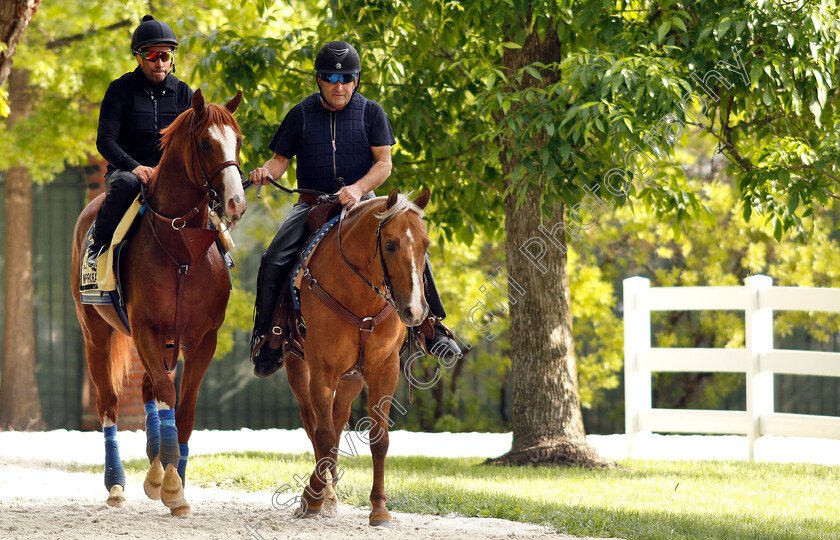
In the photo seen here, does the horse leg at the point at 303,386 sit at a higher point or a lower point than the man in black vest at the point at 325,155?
lower

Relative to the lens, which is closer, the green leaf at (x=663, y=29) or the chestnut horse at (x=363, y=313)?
the chestnut horse at (x=363, y=313)

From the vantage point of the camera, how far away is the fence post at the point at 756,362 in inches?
356

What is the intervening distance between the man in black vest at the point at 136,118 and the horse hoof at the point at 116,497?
1531 mm

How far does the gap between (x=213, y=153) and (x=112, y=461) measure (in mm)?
2422

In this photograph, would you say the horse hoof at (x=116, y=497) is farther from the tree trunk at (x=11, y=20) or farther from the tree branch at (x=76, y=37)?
the tree branch at (x=76, y=37)

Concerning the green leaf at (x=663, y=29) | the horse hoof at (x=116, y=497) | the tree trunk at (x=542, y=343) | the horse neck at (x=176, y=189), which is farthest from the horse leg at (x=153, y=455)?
the green leaf at (x=663, y=29)

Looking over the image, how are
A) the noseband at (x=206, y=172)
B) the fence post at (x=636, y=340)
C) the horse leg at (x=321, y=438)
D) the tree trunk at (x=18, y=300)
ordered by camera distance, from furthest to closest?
the tree trunk at (x=18, y=300)
the fence post at (x=636, y=340)
the horse leg at (x=321, y=438)
the noseband at (x=206, y=172)

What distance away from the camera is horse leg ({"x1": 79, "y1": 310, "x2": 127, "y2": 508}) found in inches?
248

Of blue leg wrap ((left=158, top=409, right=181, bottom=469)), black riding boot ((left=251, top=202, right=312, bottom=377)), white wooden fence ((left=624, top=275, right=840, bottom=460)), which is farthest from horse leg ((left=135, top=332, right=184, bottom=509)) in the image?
white wooden fence ((left=624, top=275, right=840, bottom=460))

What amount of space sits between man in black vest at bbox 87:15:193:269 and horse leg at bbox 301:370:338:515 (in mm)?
1634

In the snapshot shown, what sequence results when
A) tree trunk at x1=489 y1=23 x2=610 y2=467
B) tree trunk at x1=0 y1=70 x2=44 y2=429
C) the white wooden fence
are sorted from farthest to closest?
tree trunk at x1=0 y1=70 x2=44 y2=429
the white wooden fence
tree trunk at x1=489 y1=23 x2=610 y2=467

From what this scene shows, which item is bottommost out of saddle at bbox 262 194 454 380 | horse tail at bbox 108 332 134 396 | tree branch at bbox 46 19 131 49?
horse tail at bbox 108 332 134 396

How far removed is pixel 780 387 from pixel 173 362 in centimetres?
1133

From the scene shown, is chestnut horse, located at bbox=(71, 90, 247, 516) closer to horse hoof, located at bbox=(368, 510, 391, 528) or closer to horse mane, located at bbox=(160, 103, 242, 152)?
horse mane, located at bbox=(160, 103, 242, 152)
